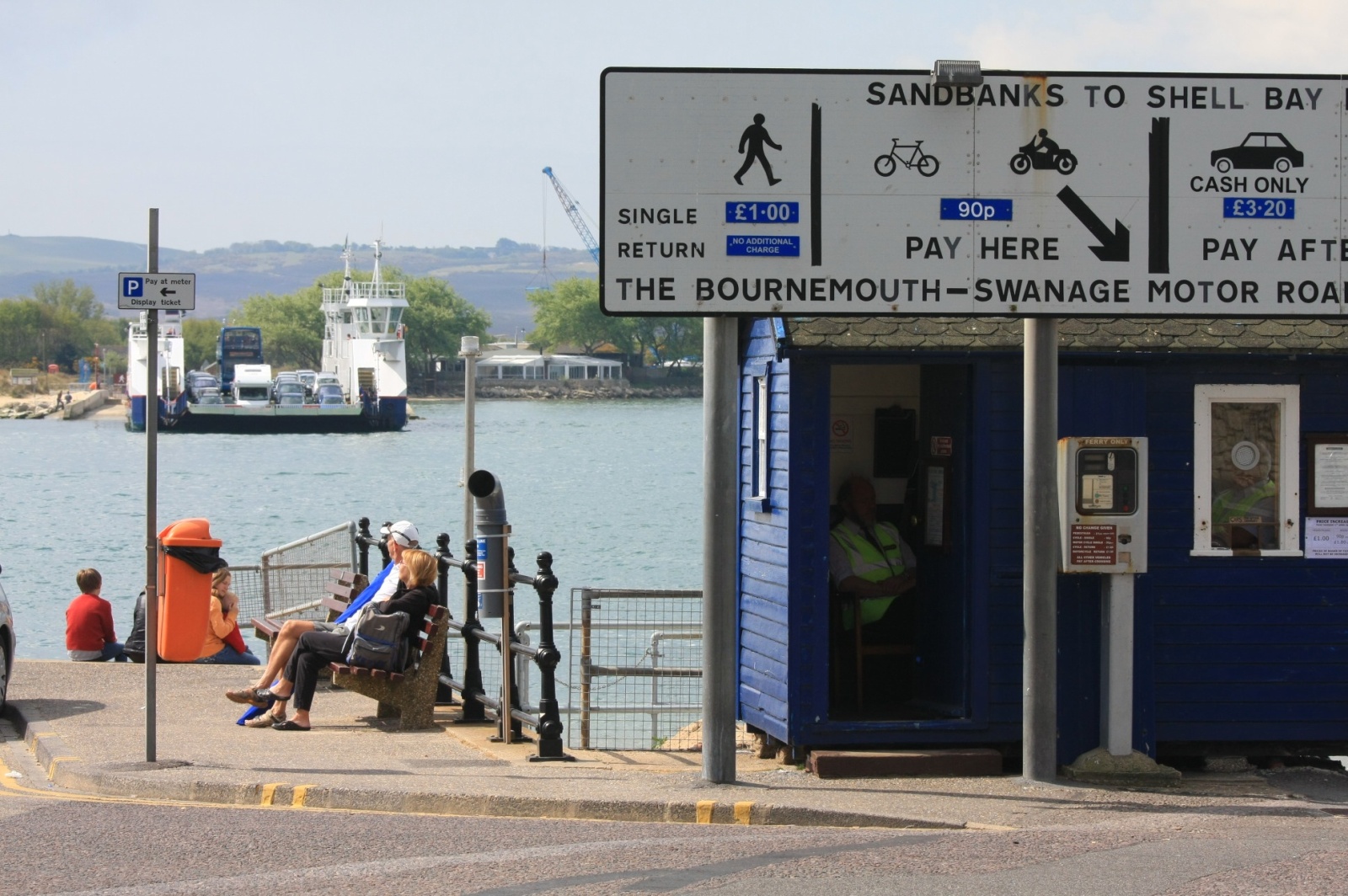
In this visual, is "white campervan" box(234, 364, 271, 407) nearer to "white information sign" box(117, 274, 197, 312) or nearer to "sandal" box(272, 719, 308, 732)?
"sandal" box(272, 719, 308, 732)

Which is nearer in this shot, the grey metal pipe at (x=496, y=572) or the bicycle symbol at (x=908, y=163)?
the bicycle symbol at (x=908, y=163)

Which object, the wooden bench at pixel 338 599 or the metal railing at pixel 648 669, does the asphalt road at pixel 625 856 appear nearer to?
the metal railing at pixel 648 669

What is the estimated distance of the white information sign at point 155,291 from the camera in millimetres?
9469

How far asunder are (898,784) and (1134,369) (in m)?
2.61

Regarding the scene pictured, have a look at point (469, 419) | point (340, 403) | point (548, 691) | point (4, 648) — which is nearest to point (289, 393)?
point (340, 403)

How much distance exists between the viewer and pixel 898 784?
9195mm

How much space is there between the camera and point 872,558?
34.5ft

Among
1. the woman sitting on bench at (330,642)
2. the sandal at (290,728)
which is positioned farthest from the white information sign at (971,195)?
the sandal at (290,728)

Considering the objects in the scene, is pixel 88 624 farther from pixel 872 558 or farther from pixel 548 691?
pixel 872 558

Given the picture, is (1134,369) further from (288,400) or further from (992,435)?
(288,400)

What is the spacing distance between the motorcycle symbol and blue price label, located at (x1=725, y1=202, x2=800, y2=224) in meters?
1.17

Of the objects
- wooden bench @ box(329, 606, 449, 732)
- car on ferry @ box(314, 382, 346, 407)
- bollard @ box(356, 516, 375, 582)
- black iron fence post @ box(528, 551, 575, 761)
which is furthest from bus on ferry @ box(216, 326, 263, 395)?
black iron fence post @ box(528, 551, 575, 761)

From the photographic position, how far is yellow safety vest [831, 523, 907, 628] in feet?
34.4

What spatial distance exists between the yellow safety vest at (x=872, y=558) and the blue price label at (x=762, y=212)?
7.70ft
